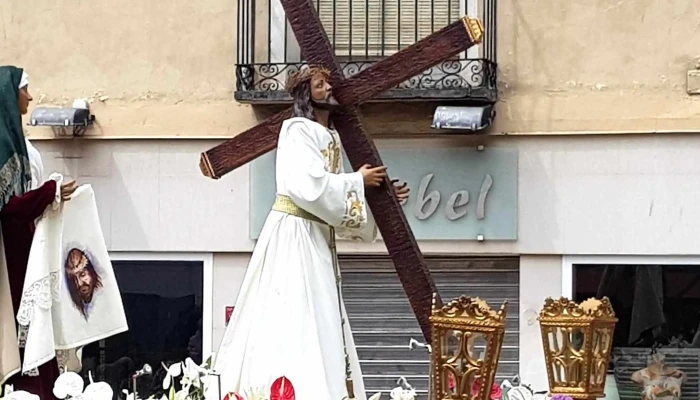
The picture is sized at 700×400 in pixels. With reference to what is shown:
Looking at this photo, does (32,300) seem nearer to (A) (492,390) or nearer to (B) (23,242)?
(B) (23,242)

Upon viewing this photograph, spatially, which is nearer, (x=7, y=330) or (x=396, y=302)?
A: (x=7, y=330)

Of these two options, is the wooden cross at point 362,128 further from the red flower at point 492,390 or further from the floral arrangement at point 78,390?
the floral arrangement at point 78,390

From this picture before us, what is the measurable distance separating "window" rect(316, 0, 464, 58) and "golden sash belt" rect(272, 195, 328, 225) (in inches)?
128

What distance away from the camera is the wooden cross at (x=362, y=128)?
18.1ft

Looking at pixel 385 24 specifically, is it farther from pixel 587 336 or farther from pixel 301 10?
pixel 587 336

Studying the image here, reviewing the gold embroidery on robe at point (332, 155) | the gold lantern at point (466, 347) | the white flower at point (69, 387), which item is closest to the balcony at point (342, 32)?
the gold embroidery on robe at point (332, 155)

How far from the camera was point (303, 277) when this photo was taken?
5160 mm

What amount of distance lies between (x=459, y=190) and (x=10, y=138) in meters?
3.56

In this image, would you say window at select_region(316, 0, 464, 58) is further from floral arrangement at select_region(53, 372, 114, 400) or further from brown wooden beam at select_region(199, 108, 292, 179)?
floral arrangement at select_region(53, 372, 114, 400)

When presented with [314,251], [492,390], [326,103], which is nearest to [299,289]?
[314,251]

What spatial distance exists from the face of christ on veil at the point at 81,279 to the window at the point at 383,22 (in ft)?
10.8

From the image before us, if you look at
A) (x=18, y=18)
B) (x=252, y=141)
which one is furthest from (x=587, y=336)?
(x=18, y=18)

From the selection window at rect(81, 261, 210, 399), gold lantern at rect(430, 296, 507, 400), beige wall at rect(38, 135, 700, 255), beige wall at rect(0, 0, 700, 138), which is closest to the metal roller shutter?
beige wall at rect(38, 135, 700, 255)

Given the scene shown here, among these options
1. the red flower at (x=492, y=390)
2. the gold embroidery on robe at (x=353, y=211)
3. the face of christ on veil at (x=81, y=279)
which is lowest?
the red flower at (x=492, y=390)
